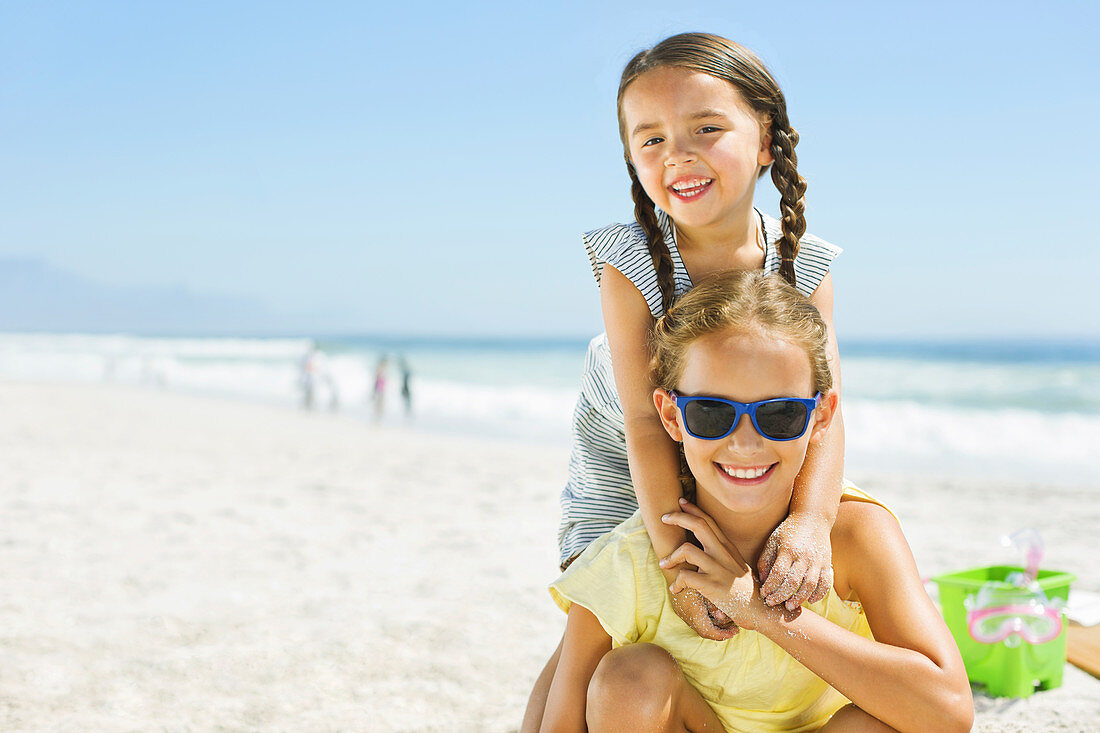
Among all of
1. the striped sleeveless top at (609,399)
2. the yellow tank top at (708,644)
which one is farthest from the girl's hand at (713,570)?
the striped sleeveless top at (609,399)

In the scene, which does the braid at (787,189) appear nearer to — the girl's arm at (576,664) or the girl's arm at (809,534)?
the girl's arm at (809,534)

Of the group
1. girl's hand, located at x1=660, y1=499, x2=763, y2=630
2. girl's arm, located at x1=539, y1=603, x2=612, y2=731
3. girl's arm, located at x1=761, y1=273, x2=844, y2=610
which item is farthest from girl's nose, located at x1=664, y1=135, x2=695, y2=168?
girl's arm, located at x1=539, y1=603, x2=612, y2=731

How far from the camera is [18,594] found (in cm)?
458

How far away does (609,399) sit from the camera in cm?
257

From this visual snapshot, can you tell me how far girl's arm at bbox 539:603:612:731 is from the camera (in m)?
2.04

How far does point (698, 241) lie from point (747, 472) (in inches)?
28.6

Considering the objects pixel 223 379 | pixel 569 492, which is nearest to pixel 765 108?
pixel 569 492

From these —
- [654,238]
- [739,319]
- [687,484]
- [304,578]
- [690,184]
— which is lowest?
[304,578]

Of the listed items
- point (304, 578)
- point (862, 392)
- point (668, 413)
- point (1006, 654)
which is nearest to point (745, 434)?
point (668, 413)

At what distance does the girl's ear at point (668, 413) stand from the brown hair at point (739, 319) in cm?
3

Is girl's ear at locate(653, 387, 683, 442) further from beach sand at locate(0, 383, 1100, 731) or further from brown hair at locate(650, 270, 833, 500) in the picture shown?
beach sand at locate(0, 383, 1100, 731)

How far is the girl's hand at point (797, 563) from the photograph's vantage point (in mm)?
1894

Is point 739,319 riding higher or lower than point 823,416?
higher

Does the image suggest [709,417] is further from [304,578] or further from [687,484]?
[304,578]
